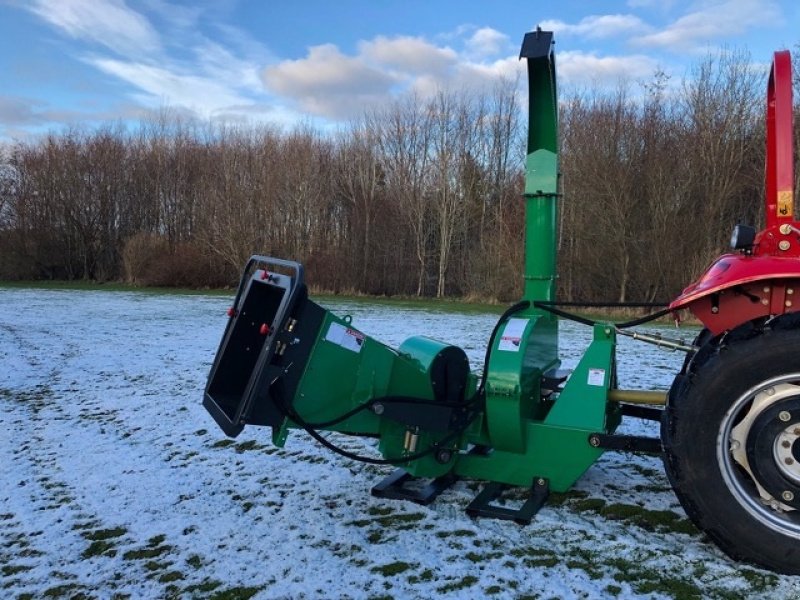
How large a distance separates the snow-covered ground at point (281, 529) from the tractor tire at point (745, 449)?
185 millimetres

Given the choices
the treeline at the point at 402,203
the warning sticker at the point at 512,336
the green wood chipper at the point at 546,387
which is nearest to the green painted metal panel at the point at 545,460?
the green wood chipper at the point at 546,387

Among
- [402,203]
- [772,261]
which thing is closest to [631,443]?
[772,261]

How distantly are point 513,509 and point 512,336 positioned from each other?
99cm

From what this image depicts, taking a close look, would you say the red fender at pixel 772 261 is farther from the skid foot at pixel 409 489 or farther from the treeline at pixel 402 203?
the treeline at pixel 402 203

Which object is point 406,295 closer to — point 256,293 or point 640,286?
point 640,286

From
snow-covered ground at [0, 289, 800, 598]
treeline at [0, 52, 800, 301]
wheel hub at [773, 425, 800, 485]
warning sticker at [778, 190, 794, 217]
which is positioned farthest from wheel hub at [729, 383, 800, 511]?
treeline at [0, 52, 800, 301]

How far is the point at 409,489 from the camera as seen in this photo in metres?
4.06

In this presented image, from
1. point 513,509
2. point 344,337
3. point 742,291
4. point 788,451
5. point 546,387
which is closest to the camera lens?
point 788,451

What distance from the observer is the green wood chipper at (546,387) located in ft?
9.52

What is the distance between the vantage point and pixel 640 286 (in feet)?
81.5

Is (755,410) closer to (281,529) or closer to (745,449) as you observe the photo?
(745,449)

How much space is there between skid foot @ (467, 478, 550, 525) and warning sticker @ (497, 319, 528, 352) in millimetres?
802

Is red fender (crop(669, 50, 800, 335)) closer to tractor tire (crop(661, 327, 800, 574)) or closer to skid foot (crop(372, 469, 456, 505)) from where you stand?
tractor tire (crop(661, 327, 800, 574))

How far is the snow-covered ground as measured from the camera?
2.94m
